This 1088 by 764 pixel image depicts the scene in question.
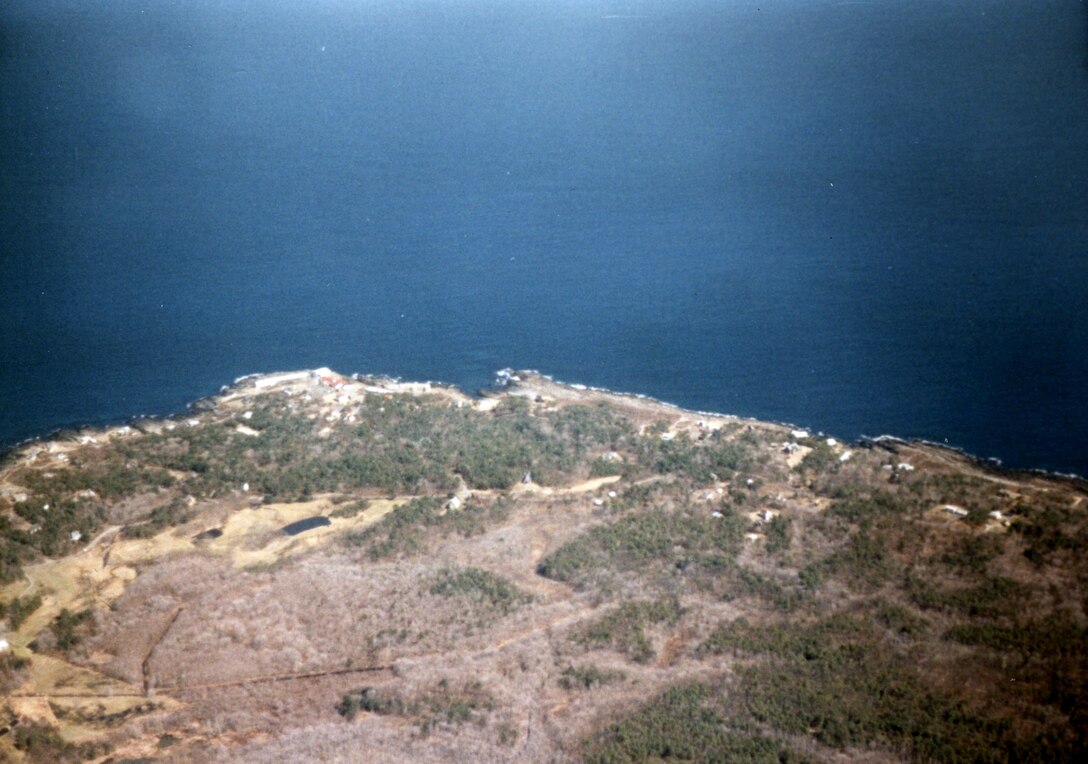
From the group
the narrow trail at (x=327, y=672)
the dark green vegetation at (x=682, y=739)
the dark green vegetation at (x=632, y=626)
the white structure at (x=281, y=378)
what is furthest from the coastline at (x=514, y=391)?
the dark green vegetation at (x=682, y=739)

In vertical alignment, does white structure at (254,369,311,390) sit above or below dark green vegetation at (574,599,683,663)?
above

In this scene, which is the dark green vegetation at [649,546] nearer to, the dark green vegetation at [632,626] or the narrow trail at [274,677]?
the dark green vegetation at [632,626]

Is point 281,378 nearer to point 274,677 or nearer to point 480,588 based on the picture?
point 480,588

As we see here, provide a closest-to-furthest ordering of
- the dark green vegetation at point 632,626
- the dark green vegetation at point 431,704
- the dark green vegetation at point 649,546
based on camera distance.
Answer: the dark green vegetation at point 431,704 → the dark green vegetation at point 632,626 → the dark green vegetation at point 649,546

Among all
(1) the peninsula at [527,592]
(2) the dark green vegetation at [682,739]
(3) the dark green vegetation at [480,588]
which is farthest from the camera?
(3) the dark green vegetation at [480,588]

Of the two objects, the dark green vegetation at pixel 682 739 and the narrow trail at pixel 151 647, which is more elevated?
the dark green vegetation at pixel 682 739

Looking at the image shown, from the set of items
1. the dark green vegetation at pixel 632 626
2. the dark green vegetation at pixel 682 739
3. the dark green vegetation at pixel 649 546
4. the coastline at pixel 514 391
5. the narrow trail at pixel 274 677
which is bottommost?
the narrow trail at pixel 274 677

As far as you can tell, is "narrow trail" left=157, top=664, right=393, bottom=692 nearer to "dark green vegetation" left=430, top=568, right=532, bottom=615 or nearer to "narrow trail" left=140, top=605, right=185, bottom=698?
"narrow trail" left=140, top=605, right=185, bottom=698

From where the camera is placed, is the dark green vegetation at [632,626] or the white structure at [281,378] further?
the white structure at [281,378]

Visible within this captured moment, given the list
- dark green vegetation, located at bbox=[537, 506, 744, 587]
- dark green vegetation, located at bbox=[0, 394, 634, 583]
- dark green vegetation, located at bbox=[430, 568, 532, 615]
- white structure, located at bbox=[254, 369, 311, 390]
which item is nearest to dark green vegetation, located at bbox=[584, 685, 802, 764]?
dark green vegetation, located at bbox=[430, 568, 532, 615]

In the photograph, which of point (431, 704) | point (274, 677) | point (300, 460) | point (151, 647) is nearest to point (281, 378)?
point (300, 460)

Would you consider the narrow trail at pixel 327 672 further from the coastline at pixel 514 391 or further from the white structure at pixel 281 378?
the white structure at pixel 281 378
